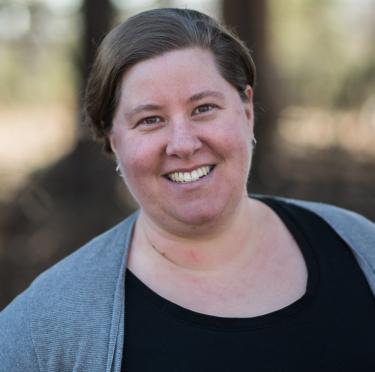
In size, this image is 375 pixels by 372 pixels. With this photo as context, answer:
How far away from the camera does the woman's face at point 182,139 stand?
80.2 inches

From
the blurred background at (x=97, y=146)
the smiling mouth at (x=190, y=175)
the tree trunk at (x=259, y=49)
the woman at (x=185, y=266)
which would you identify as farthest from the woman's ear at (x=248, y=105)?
the tree trunk at (x=259, y=49)

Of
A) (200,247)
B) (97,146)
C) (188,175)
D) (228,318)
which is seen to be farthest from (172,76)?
(97,146)

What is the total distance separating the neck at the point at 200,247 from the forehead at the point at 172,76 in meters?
0.45

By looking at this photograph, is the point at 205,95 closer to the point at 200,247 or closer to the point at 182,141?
the point at 182,141

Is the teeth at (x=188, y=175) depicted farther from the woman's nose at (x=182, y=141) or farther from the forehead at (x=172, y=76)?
the forehead at (x=172, y=76)

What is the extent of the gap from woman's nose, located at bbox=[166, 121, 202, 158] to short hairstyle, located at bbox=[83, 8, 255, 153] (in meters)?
0.24

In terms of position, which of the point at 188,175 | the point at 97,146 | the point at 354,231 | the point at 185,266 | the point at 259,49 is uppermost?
the point at 259,49

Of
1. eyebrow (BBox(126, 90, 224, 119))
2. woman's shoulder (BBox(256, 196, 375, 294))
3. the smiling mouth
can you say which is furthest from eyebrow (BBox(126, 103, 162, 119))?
woman's shoulder (BBox(256, 196, 375, 294))

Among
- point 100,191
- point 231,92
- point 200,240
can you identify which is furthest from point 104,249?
point 100,191

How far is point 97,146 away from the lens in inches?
267

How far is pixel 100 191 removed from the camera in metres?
6.55

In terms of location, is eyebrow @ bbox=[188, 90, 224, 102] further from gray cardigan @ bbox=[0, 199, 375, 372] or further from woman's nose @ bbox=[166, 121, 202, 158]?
gray cardigan @ bbox=[0, 199, 375, 372]

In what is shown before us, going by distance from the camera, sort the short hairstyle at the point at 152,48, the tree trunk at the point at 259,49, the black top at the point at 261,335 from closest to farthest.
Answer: the black top at the point at 261,335 < the short hairstyle at the point at 152,48 < the tree trunk at the point at 259,49

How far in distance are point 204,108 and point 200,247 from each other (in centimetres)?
48
